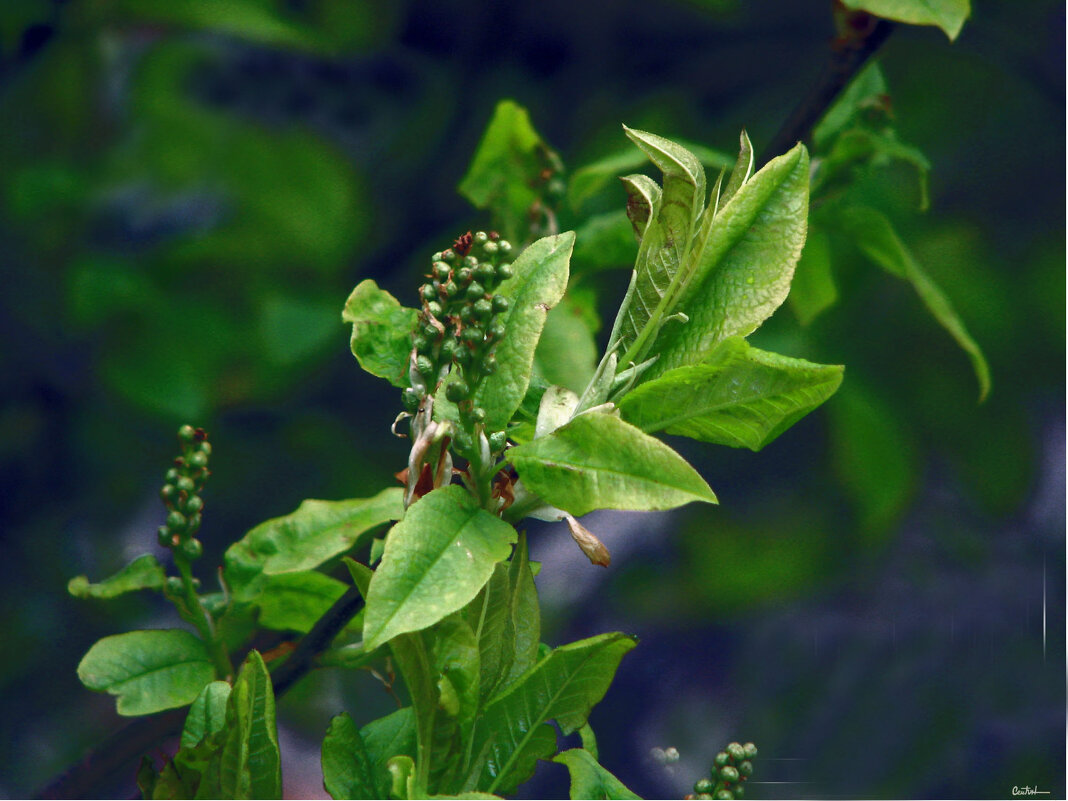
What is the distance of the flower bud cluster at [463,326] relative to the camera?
0.18 metres

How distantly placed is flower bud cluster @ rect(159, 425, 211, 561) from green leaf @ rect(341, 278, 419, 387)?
0.06m

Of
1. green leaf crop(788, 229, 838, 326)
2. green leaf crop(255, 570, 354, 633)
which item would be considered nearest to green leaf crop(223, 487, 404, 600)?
green leaf crop(255, 570, 354, 633)

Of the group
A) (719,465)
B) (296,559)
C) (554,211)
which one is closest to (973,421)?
(719,465)

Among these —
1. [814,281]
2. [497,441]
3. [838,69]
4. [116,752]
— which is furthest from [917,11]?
[116,752]

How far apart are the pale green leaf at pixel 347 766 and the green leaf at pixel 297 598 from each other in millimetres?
89

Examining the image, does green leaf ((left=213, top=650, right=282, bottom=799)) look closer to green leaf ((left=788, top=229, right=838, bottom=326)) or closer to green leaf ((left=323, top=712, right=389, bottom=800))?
green leaf ((left=323, top=712, right=389, bottom=800))

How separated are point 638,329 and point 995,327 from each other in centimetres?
53

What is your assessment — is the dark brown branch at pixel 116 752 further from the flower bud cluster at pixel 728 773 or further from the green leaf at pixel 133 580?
the flower bud cluster at pixel 728 773

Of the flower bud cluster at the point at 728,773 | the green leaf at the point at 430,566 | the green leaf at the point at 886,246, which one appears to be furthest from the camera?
the green leaf at the point at 886,246

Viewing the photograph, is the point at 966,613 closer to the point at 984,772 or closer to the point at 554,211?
the point at 984,772

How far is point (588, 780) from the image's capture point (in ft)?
0.67

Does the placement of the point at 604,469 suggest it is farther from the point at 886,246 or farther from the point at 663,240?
the point at 886,246

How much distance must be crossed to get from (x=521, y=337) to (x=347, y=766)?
0.36 ft

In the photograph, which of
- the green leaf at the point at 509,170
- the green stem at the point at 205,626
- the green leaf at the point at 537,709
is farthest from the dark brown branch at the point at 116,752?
the green leaf at the point at 509,170
